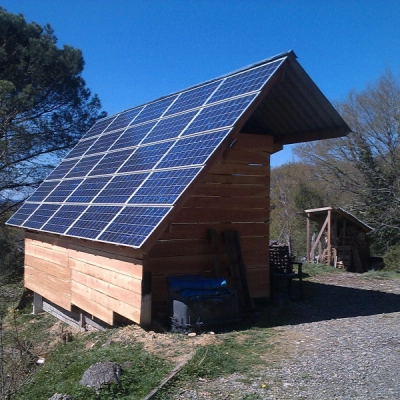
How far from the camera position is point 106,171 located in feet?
36.0

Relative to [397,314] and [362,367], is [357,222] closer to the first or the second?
[397,314]

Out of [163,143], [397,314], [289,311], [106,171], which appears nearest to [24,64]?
[106,171]

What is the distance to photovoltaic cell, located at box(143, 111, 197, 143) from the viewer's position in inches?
381

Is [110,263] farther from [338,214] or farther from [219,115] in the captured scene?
[338,214]

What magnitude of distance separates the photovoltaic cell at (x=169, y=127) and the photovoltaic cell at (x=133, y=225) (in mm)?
1959

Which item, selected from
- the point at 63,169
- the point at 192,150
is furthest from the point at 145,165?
the point at 63,169

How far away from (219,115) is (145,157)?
5.95 feet

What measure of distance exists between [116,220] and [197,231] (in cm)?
171

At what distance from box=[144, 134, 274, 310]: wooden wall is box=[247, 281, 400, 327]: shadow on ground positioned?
2.19 ft

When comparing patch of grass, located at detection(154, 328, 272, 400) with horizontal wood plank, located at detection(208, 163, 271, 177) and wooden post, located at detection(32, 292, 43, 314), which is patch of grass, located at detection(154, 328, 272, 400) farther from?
wooden post, located at detection(32, 292, 43, 314)

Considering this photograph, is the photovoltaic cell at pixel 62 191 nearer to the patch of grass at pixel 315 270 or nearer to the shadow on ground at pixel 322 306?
the shadow on ground at pixel 322 306

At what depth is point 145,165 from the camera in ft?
30.9

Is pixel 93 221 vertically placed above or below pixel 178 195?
below

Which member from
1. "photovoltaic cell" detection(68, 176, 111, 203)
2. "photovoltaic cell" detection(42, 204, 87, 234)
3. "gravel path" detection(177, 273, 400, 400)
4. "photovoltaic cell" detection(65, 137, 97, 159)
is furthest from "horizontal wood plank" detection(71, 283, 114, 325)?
"photovoltaic cell" detection(65, 137, 97, 159)
